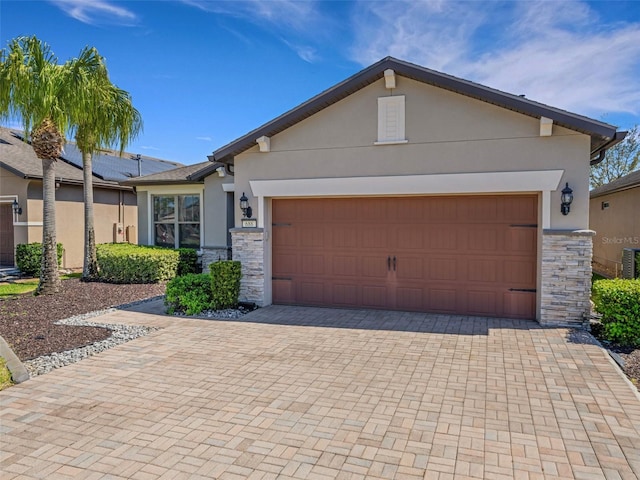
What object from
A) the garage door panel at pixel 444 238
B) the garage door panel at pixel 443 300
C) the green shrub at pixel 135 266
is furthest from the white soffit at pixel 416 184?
the green shrub at pixel 135 266

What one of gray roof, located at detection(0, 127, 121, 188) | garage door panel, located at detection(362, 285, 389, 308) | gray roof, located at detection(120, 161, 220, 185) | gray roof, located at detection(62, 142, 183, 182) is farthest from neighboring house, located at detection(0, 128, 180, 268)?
garage door panel, located at detection(362, 285, 389, 308)

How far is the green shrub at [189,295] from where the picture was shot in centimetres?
934

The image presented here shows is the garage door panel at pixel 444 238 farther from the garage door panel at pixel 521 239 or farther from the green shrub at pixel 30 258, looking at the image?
the green shrub at pixel 30 258

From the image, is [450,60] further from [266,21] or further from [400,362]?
[400,362]

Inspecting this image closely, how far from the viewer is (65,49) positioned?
1096 centimetres

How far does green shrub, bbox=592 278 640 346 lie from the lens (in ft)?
22.8

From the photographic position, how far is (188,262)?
47.6ft

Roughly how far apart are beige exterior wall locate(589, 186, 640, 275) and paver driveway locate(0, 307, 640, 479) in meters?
9.69

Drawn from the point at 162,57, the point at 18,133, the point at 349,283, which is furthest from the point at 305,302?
the point at 18,133

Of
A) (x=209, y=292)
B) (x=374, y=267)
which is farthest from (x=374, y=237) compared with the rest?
(x=209, y=292)

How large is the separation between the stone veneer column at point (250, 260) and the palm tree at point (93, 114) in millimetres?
4971

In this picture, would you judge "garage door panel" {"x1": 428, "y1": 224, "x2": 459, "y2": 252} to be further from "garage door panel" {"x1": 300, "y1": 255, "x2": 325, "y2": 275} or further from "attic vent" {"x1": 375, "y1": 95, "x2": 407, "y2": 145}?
"garage door panel" {"x1": 300, "y1": 255, "x2": 325, "y2": 275}

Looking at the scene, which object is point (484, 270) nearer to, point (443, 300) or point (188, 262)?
point (443, 300)

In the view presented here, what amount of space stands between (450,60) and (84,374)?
1087 cm
